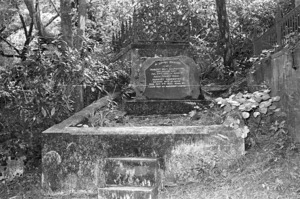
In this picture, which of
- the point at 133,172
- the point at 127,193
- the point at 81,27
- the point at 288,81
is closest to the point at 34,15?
the point at 81,27

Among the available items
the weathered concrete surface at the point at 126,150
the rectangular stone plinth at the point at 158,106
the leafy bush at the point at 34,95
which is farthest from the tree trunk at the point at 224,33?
the weathered concrete surface at the point at 126,150

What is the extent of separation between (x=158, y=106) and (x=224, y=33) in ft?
11.8

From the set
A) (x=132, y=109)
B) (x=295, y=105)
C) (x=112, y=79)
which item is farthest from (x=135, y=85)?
(x=295, y=105)

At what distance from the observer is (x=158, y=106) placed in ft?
23.1

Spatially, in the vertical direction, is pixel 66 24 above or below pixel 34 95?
above

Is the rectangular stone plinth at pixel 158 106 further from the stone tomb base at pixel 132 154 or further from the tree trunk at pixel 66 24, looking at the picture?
the stone tomb base at pixel 132 154

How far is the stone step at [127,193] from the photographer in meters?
4.06

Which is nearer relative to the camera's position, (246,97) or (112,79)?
(246,97)

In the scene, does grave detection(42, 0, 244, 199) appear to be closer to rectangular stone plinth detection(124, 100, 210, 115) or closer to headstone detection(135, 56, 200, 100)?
rectangular stone plinth detection(124, 100, 210, 115)

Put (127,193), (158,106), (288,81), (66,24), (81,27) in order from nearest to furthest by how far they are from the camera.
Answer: (127,193)
(288,81)
(66,24)
(81,27)
(158,106)

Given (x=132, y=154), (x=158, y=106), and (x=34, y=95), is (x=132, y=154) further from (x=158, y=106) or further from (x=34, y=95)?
(x=158, y=106)

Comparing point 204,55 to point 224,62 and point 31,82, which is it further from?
point 31,82

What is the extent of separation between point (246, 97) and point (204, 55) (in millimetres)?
5042

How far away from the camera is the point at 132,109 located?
703 centimetres
